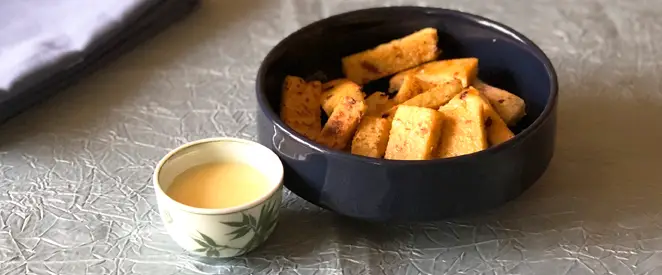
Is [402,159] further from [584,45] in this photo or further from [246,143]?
[584,45]

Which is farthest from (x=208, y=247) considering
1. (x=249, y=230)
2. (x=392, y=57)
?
(x=392, y=57)

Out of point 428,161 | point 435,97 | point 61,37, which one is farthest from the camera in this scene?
point 61,37

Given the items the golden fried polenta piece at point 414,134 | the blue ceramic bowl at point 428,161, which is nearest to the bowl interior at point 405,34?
the blue ceramic bowl at point 428,161

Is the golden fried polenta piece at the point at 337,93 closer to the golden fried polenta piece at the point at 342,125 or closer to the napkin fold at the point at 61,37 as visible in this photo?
the golden fried polenta piece at the point at 342,125

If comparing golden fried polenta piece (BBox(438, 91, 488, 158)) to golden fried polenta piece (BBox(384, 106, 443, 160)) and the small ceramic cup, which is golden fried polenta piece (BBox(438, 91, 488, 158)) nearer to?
golden fried polenta piece (BBox(384, 106, 443, 160))

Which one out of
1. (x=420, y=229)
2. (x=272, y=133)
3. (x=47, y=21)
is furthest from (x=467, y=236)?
(x=47, y=21)

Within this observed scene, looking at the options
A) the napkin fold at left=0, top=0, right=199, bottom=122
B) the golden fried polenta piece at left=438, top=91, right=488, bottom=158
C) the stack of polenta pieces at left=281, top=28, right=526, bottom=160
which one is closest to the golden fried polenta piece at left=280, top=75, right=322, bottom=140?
the stack of polenta pieces at left=281, top=28, right=526, bottom=160

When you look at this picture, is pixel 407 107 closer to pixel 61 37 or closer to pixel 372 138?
pixel 372 138
